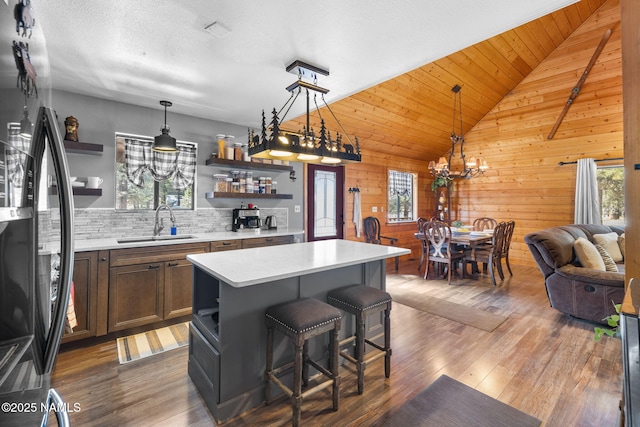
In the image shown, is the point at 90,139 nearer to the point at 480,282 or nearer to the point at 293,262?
the point at 293,262

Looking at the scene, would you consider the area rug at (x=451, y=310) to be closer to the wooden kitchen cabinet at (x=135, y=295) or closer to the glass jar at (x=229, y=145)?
the wooden kitchen cabinet at (x=135, y=295)

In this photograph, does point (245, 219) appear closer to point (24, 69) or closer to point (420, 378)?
point (420, 378)

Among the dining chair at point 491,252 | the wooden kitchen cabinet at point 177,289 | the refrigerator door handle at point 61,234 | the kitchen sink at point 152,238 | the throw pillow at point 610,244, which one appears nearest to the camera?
the refrigerator door handle at point 61,234

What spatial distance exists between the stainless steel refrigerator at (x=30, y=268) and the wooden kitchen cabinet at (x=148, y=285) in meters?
2.15

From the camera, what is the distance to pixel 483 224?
6590 mm

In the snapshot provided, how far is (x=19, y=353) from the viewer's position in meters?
0.58

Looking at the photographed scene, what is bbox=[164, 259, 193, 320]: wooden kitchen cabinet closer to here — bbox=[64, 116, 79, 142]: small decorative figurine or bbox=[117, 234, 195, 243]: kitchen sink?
bbox=[117, 234, 195, 243]: kitchen sink

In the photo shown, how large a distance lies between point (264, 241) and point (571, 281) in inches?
139

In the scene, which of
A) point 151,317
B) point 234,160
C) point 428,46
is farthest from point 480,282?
point 151,317

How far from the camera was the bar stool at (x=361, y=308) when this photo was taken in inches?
79.0

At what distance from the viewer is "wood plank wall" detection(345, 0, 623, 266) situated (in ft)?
16.8

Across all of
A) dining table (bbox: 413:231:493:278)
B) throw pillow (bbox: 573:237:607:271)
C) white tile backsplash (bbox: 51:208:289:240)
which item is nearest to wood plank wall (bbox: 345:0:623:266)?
dining table (bbox: 413:231:493:278)

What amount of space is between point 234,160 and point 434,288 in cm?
346

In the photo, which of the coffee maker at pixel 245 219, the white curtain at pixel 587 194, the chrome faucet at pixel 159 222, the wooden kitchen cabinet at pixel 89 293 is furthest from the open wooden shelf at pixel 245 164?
the white curtain at pixel 587 194
